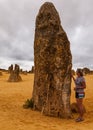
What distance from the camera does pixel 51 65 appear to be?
14.3m

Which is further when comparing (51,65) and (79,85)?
(51,65)

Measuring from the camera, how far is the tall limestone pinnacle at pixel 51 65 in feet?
45.8

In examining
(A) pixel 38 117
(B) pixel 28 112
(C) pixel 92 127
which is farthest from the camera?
(B) pixel 28 112

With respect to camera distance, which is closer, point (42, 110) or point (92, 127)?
point (92, 127)

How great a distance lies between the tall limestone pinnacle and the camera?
1395 cm

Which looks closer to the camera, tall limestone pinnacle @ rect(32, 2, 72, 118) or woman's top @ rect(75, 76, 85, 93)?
woman's top @ rect(75, 76, 85, 93)

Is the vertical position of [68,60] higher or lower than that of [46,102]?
higher

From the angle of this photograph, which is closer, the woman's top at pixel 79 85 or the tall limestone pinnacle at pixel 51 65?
the woman's top at pixel 79 85

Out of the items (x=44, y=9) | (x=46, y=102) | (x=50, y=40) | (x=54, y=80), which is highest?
(x=44, y=9)

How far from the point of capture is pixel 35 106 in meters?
15.2

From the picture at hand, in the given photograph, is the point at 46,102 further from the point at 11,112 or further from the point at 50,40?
the point at 50,40

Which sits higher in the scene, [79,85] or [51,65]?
[51,65]

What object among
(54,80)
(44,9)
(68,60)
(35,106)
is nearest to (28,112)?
(35,106)

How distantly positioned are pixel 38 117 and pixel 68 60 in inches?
114
